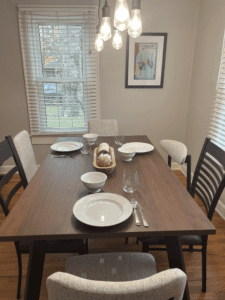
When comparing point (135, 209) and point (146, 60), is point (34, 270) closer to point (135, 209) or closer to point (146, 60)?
point (135, 209)

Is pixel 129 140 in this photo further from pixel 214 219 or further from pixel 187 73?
pixel 187 73

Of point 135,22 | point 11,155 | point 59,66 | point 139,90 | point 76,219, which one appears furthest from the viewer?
point 139,90

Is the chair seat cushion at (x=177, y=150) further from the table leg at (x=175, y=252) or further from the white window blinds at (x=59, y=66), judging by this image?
the white window blinds at (x=59, y=66)

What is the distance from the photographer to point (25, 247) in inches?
49.9

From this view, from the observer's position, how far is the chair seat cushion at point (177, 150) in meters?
1.73

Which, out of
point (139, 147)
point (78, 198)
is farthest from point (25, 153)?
point (139, 147)

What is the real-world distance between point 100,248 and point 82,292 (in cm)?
143

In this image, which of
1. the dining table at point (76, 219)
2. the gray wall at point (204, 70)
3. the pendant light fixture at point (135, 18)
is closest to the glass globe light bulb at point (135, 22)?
the pendant light fixture at point (135, 18)

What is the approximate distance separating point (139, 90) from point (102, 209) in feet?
7.63

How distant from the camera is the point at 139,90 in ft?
10.1

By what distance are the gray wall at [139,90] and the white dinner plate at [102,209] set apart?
215 cm

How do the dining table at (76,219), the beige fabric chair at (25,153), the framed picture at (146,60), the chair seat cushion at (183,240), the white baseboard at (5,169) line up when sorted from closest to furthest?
the dining table at (76,219) < the chair seat cushion at (183,240) < the beige fabric chair at (25,153) < the framed picture at (146,60) < the white baseboard at (5,169)

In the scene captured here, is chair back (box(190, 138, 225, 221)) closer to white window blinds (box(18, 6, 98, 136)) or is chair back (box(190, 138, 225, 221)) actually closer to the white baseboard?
white window blinds (box(18, 6, 98, 136))

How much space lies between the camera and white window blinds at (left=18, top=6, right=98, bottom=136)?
2721mm
